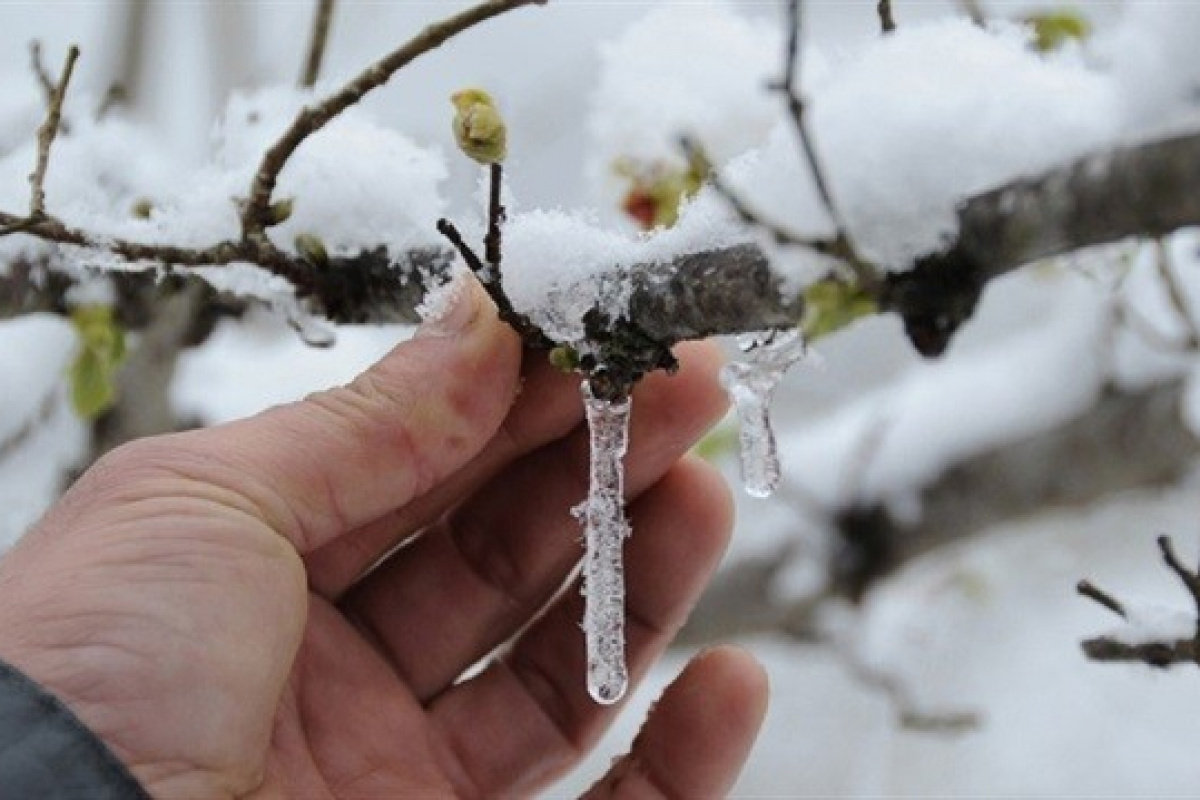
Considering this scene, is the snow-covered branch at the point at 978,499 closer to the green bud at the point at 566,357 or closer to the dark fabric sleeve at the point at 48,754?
the green bud at the point at 566,357

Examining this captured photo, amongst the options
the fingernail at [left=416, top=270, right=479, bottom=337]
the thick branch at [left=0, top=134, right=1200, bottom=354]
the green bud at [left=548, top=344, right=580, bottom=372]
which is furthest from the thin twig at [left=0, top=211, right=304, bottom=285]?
the green bud at [left=548, top=344, right=580, bottom=372]

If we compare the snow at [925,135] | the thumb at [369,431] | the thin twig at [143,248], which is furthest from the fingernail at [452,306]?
the snow at [925,135]

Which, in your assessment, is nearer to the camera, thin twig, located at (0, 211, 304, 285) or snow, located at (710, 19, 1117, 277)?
snow, located at (710, 19, 1117, 277)

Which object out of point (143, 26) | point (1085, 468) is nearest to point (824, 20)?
point (1085, 468)

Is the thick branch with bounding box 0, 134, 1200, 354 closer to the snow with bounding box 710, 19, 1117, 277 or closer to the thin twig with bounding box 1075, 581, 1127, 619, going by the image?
the snow with bounding box 710, 19, 1117, 277

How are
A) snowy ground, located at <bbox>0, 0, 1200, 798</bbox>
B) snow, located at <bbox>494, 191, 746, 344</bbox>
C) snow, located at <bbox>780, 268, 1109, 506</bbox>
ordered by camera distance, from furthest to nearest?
snow, located at <bbox>780, 268, 1109, 506</bbox> < snow, located at <bbox>494, 191, 746, 344</bbox> < snowy ground, located at <bbox>0, 0, 1200, 798</bbox>

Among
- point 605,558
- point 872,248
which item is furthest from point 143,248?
point 872,248

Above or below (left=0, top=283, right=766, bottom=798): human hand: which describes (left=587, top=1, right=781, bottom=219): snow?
above
